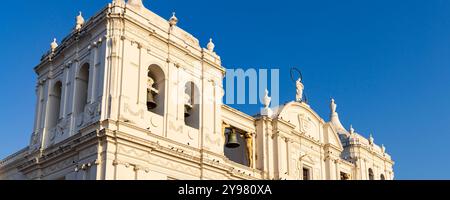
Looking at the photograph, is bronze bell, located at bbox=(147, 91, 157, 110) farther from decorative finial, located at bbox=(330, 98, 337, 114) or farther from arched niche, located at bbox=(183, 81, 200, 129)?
decorative finial, located at bbox=(330, 98, 337, 114)

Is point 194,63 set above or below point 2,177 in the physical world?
above

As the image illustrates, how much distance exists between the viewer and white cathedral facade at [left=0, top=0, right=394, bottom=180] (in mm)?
21391

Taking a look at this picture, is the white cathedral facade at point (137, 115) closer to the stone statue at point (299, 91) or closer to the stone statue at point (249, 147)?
the stone statue at point (249, 147)

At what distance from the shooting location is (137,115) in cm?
2214

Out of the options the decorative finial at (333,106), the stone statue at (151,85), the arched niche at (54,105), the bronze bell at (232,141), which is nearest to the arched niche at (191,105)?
the stone statue at (151,85)

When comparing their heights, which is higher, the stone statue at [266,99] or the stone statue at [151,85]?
the stone statue at [266,99]

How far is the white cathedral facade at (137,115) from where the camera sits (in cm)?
2139

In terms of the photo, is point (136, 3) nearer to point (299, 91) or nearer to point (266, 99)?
point (266, 99)

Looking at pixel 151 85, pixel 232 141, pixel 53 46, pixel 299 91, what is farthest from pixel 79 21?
pixel 299 91
